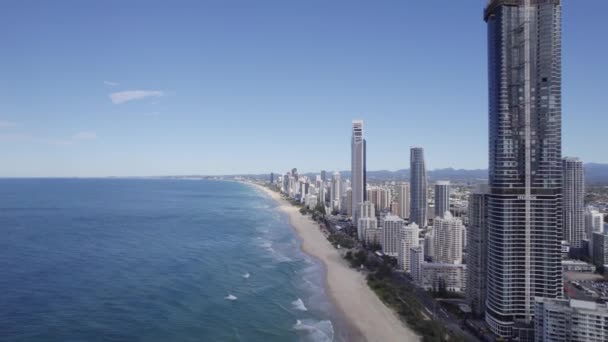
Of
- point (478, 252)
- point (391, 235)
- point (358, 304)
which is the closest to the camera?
point (478, 252)

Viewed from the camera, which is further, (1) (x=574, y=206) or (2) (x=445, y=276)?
(1) (x=574, y=206)

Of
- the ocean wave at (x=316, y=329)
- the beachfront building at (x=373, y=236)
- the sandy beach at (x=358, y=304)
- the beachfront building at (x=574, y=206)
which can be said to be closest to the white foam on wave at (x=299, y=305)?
the ocean wave at (x=316, y=329)

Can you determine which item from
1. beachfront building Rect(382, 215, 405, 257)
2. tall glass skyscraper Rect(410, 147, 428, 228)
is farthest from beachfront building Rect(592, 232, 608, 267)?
tall glass skyscraper Rect(410, 147, 428, 228)

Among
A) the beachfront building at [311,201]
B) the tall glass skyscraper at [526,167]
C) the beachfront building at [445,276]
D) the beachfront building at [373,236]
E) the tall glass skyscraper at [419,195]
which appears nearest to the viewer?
the tall glass skyscraper at [526,167]

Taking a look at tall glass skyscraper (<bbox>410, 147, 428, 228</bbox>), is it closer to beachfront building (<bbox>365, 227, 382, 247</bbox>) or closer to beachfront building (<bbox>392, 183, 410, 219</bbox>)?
beachfront building (<bbox>392, 183, 410, 219</bbox>)

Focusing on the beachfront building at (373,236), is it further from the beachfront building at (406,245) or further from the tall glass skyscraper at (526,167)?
the tall glass skyscraper at (526,167)

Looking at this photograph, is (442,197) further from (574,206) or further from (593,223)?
(593,223)

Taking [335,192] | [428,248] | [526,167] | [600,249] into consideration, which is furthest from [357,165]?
[526,167]

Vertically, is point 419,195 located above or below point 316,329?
above
